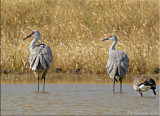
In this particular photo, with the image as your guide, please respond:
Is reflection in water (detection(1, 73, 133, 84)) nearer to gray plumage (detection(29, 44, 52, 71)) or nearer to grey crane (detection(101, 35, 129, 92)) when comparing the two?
gray plumage (detection(29, 44, 52, 71))

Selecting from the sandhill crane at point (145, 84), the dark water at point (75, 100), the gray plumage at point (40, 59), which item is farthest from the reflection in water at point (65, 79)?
the sandhill crane at point (145, 84)

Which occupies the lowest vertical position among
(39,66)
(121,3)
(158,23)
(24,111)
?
(24,111)

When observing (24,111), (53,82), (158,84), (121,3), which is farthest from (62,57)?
(121,3)

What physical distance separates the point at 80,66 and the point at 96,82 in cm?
220

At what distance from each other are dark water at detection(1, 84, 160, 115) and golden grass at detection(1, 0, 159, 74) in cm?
250

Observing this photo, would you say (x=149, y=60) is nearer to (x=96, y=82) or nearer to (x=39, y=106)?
(x=96, y=82)

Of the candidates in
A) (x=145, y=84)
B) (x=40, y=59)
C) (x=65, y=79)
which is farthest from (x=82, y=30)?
(x=145, y=84)

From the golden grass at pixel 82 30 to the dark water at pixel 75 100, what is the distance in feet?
8.21

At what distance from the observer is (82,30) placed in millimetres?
20391

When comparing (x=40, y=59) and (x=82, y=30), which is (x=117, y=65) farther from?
(x=82, y=30)

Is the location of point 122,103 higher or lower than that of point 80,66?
lower

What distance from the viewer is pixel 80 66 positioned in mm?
15320

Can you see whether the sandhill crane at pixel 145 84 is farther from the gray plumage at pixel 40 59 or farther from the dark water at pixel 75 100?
the gray plumage at pixel 40 59

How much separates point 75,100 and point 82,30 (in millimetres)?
10554
